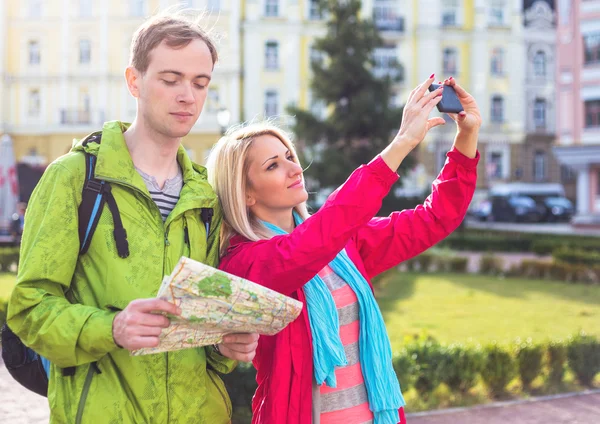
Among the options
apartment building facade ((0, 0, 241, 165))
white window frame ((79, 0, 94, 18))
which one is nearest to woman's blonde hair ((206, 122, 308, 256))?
apartment building facade ((0, 0, 241, 165))

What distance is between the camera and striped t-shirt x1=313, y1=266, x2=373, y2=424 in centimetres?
241

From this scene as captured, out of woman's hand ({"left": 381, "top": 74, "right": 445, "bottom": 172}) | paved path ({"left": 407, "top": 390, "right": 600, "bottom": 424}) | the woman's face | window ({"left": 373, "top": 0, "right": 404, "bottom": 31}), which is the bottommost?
paved path ({"left": 407, "top": 390, "right": 600, "bottom": 424})

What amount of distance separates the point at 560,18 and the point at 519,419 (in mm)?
28363

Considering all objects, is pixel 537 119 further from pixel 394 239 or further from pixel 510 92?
pixel 394 239

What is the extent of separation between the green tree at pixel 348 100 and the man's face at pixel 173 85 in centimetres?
1779

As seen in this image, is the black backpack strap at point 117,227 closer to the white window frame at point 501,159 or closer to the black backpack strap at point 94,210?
the black backpack strap at point 94,210

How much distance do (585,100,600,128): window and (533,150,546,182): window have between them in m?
9.03

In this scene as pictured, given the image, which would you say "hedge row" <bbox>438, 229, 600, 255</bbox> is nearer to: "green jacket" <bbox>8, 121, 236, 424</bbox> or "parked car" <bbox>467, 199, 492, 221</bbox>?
"parked car" <bbox>467, 199, 492, 221</bbox>

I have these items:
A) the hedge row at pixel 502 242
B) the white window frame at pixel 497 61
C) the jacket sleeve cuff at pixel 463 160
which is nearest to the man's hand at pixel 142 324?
the jacket sleeve cuff at pixel 463 160

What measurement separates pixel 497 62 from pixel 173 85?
126ft

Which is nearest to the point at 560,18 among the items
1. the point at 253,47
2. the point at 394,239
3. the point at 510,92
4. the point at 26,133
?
the point at 510,92

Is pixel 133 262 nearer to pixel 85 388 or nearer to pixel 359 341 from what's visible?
pixel 85 388

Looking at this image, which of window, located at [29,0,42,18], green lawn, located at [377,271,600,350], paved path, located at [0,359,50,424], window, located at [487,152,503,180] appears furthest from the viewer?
window, located at [29,0,42,18]

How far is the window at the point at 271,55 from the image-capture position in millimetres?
36938
